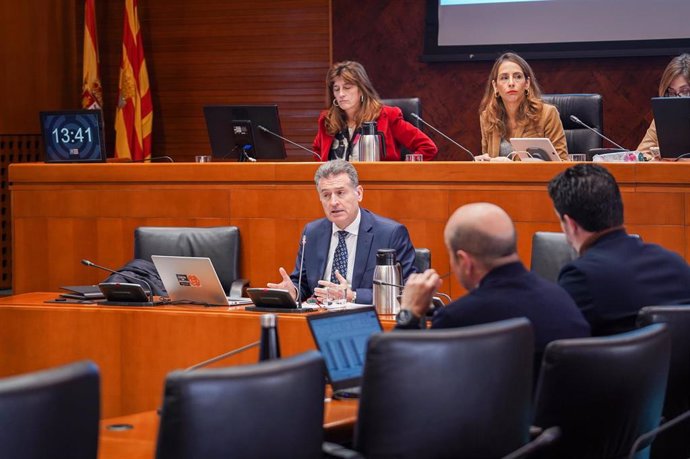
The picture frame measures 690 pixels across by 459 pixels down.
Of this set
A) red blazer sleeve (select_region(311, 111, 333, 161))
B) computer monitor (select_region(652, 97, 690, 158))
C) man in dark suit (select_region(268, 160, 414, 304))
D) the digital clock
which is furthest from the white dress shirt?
the digital clock

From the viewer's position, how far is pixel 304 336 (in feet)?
13.8

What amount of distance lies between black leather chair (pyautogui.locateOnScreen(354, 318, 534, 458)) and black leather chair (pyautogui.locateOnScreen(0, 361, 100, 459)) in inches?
25.5

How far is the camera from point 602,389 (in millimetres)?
2791

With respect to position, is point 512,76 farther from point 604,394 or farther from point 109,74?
point 109,74

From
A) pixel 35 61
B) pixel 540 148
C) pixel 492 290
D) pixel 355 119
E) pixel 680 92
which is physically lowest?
pixel 492 290

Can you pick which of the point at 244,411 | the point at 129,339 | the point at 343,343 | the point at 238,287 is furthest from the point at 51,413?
the point at 238,287

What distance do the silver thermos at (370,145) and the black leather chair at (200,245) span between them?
92 cm

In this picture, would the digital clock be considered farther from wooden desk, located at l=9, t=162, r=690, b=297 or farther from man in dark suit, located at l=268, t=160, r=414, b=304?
man in dark suit, located at l=268, t=160, r=414, b=304

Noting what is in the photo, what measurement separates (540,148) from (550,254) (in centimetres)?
125

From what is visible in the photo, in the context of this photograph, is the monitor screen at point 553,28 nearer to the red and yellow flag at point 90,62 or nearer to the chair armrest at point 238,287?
the red and yellow flag at point 90,62

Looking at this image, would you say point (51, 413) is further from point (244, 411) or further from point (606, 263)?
point (606, 263)

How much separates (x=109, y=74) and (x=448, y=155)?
313 cm

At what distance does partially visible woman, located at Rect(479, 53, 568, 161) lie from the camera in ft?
20.8

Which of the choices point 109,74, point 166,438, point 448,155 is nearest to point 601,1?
point 448,155
